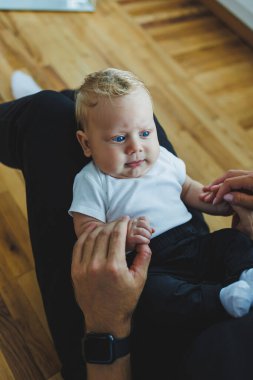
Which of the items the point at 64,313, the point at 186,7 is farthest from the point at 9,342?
the point at 186,7

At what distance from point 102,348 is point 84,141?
475 mm

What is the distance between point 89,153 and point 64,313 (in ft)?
1.23

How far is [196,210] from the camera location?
42.7 inches

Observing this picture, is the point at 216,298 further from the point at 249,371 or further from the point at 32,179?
the point at 32,179

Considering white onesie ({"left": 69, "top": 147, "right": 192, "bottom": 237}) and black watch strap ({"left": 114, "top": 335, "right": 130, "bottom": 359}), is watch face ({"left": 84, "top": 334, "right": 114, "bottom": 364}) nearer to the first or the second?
black watch strap ({"left": 114, "top": 335, "right": 130, "bottom": 359})

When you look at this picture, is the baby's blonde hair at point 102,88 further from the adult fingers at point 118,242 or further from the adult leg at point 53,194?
the adult fingers at point 118,242

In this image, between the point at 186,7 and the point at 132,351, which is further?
the point at 186,7

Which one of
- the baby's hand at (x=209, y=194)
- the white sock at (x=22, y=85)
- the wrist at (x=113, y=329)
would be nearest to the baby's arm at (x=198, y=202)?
the baby's hand at (x=209, y=194)

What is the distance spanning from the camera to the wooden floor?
1.29m

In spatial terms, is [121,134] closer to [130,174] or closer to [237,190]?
[130,174]

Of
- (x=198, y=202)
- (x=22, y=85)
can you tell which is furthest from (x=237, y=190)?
(x=22, y=85)

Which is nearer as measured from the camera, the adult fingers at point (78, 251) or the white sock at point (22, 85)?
the adult fingers at point (78, 251)

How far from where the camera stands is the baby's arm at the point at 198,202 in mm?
1016

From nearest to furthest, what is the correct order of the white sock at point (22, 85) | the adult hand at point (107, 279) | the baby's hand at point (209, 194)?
the adult hand at point (107, 279), the baby's hand at point (209, 194), the white sock at point (22, 85)
